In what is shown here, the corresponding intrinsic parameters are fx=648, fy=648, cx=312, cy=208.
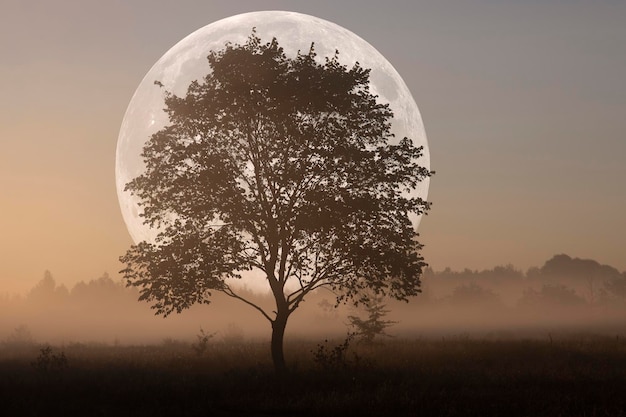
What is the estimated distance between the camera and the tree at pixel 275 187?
26.4m

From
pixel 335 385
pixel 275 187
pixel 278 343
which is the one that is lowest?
pixel 335 385

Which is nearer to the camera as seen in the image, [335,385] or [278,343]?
[335,385]

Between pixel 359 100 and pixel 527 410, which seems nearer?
pixel 527 410

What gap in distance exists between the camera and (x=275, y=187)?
27281mm

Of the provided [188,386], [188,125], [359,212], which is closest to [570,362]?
[359,212]

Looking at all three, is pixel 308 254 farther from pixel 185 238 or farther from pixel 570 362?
pixel 570 362

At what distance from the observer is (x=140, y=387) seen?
69.1ft

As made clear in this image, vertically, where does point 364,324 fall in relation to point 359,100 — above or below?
below

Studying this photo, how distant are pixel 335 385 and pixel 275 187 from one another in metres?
9.39

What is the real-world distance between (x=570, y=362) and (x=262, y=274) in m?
14.1

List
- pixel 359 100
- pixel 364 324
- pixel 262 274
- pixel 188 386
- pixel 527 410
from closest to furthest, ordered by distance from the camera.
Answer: pixel 527 410
pixel 188 386
pixel 359 100
pixel 262 274
pixel 364 324

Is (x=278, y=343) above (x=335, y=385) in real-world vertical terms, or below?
above

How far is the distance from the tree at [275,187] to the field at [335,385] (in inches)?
127

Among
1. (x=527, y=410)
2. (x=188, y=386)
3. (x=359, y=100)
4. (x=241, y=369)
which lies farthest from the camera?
(x=359, y=100)
